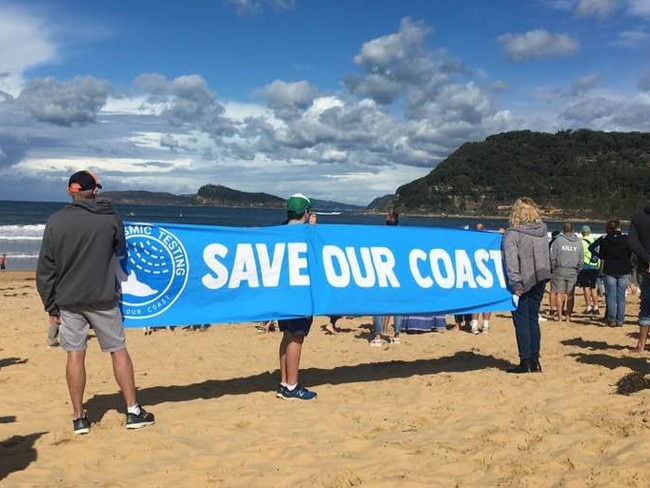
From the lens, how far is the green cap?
618 centimetres

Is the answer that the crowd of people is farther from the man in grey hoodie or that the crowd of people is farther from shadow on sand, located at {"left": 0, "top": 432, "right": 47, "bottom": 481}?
the man in grey hoodie

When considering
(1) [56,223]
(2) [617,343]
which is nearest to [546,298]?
(2) [617,343]

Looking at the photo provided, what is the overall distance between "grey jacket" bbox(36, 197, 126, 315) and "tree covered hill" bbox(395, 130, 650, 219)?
501 ft

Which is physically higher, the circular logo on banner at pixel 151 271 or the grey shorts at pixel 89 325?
the circular logo on banner at pixel 151 271

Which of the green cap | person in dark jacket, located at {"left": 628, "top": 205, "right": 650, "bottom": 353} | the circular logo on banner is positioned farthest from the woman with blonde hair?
the circular logo on banner

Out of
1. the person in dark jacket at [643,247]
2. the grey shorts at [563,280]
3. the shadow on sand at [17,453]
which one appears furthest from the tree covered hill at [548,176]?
the shadow on sand at [17,453]

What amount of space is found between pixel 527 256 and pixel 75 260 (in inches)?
181

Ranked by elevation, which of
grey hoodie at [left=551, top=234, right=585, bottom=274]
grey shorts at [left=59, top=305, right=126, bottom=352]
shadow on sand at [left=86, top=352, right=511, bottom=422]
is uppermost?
grey hoodie at [left=551, top=234, right=585, bottom=274]

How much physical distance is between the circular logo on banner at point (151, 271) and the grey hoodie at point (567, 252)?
8.32m

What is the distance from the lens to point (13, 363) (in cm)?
818

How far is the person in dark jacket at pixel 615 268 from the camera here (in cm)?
1124

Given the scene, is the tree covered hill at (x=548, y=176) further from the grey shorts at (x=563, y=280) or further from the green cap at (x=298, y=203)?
the green cap at (x=298, y=203)

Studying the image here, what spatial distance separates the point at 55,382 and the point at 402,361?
4.25 metres

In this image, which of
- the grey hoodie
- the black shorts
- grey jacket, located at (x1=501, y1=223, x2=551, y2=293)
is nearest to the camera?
grey jacket, located at (x1=501, y1=223, x2=551, y2=293)
